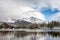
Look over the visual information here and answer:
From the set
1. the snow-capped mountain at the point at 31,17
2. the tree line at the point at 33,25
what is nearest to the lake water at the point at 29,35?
the tree line at the point at 33,25

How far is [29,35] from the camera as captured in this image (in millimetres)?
4141

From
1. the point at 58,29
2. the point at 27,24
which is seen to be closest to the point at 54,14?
the point at 58,29

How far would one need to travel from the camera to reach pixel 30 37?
4117mm

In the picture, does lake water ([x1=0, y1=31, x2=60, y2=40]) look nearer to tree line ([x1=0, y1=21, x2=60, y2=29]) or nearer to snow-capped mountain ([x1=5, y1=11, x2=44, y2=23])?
tree line ([x1=0, y1=21, x2=60, y2=29])

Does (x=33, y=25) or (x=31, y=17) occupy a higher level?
(x=31, y=17)

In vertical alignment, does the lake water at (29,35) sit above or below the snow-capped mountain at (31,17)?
below

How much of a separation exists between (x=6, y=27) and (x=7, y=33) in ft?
0.42

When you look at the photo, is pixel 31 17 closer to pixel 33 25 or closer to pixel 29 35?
pixel 33 25

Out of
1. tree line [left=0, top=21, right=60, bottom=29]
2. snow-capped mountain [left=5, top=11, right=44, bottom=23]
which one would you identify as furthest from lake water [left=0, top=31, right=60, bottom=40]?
snow-capped mountain [left=5, top=11, right=44, bottom=23]

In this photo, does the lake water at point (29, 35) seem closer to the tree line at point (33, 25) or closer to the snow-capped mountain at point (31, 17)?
the tree line at point (33, 25)

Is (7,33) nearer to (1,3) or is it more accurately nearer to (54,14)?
(1,3)

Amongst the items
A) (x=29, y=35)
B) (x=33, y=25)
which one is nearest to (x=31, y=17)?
(x=33, y=25)

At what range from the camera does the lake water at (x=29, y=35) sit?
4.11 meters

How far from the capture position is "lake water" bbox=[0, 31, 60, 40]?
13.5ft
